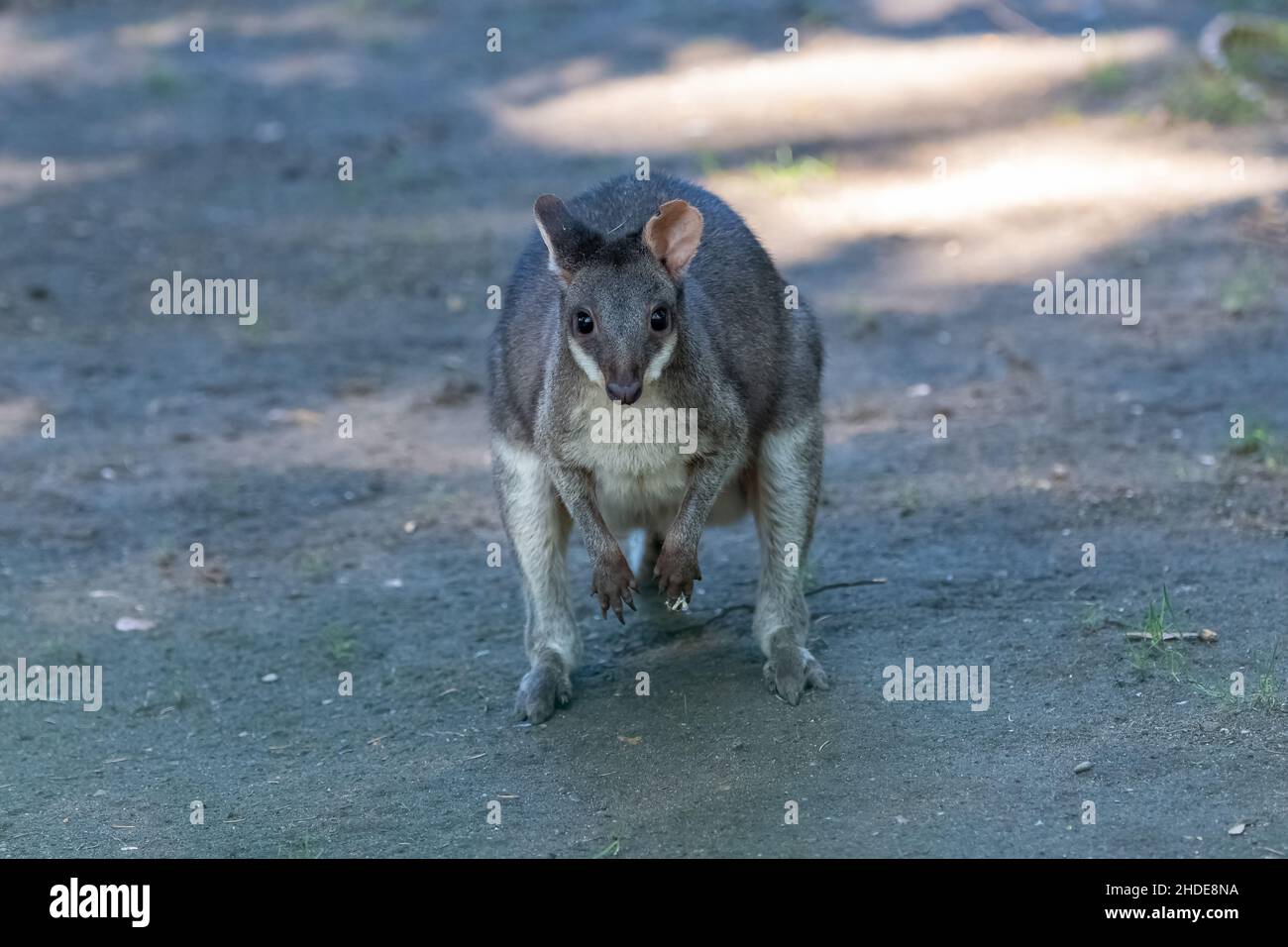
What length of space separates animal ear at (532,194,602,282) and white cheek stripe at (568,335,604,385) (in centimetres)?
22

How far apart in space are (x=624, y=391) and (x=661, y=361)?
28 centimetres

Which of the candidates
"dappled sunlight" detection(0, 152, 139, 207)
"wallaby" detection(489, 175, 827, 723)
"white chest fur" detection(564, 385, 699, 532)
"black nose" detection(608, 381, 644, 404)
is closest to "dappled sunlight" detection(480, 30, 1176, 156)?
"dappled sunlight" detection(0, 152, 139, 207)

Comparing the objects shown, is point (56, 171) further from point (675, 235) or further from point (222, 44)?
point (675, 235)

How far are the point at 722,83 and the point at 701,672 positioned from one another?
837cm

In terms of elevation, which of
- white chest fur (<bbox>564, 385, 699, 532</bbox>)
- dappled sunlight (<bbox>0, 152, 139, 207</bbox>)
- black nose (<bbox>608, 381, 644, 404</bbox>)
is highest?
black nose (<bbox>608, 381, 644, 404</bbox>)

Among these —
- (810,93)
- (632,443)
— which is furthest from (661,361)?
(810,93)

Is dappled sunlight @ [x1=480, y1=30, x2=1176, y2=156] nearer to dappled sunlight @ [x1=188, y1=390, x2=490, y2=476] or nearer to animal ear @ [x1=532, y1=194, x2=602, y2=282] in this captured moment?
dappled sunlight @ [x1=188, y1=390, x2=490, y2=476]

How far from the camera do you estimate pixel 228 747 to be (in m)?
5.39

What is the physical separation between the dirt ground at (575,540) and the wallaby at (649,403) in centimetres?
31

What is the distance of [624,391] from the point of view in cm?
456

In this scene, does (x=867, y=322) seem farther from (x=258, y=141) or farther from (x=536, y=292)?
(x=258, y=141)

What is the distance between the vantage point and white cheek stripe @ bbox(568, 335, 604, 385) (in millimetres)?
4730

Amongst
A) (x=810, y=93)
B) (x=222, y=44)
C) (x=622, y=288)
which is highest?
(x=222, y=44)

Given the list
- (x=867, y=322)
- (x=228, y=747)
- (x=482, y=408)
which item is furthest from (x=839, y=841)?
(x=867, y=322)
